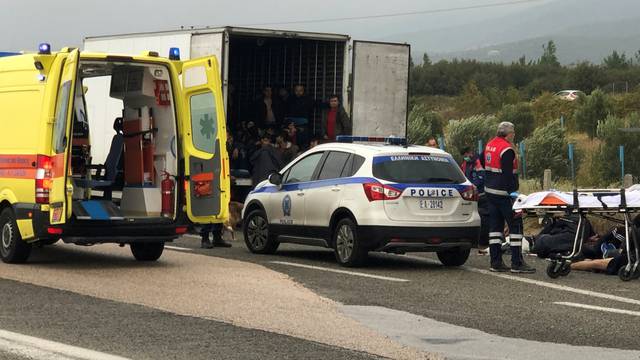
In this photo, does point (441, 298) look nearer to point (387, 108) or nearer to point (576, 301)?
point (576, 301)

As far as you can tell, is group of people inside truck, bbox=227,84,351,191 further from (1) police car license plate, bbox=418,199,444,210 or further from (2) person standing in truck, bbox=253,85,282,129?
(1) police car license plate, bbox=418,199,444,210

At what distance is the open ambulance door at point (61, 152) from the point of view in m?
12.6

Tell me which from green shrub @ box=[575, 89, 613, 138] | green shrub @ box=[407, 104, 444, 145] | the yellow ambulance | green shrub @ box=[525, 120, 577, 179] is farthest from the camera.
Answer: green shrub @ box=[575, 89, 613, 138]

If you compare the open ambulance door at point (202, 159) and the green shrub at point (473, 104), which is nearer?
the open ambulance door at point (202, 159)

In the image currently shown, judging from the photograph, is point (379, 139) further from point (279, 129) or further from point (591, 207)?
point (279, 129)

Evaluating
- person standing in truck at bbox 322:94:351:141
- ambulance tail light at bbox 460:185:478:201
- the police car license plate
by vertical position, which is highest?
person standing in truck at bbox 322:94:351:141

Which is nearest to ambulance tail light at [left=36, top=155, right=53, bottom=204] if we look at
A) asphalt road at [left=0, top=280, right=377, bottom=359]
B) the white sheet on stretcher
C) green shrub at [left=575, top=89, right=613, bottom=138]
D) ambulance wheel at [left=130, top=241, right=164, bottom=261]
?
ambulance wheel at [left=130, top=241, right=164, bottom=261]

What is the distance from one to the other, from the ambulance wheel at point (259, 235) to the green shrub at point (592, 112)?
41.8m

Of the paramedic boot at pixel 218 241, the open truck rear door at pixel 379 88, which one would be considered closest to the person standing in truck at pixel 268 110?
the open truck rear door at pixel 379 88

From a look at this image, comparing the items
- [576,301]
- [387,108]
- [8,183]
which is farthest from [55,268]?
[387,108]

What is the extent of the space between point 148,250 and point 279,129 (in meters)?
7.54

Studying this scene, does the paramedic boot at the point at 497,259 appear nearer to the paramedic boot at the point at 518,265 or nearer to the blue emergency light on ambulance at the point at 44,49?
the paramedic boot at the point at 518,265

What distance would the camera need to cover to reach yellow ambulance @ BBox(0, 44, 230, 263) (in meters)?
12.8

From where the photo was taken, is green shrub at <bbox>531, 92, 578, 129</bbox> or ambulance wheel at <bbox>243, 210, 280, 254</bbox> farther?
green shrub at <bbox>531, 92, 578, 129</bbox>
